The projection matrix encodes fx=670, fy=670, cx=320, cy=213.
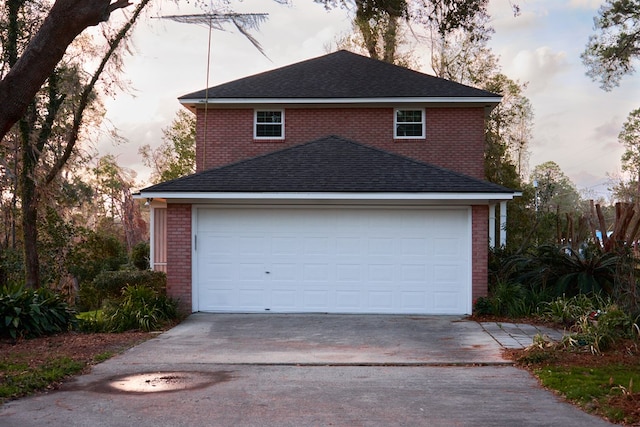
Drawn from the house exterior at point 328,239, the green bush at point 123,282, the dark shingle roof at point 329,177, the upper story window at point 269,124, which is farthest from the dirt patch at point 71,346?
the upper story window at point 269,124

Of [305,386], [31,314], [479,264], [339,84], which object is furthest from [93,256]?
[305,386]

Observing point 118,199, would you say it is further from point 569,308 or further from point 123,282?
point 569,308

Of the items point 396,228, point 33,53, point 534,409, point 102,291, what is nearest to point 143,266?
point 102,291

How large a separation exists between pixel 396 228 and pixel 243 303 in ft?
12.4

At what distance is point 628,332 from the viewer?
1059 centimetres

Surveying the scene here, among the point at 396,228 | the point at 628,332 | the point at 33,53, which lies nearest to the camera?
the point at 33,53

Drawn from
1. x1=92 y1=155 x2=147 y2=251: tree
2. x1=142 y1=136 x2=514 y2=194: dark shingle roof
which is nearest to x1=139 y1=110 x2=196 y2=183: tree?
x1=92 y1=155 x2=147 y2=251: tree

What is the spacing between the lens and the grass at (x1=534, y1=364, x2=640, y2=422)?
23.4 feet

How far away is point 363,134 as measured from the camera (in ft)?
62.8

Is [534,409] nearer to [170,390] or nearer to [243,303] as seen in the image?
[170,390]

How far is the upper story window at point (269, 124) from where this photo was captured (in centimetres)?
1928

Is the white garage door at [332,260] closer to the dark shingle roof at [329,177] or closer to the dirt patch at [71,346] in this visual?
the dark shingle roof at [329,177]

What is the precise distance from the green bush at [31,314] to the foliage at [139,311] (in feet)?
2.55

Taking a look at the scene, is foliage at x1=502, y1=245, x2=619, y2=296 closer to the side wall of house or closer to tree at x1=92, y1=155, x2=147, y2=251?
the side wall of house
